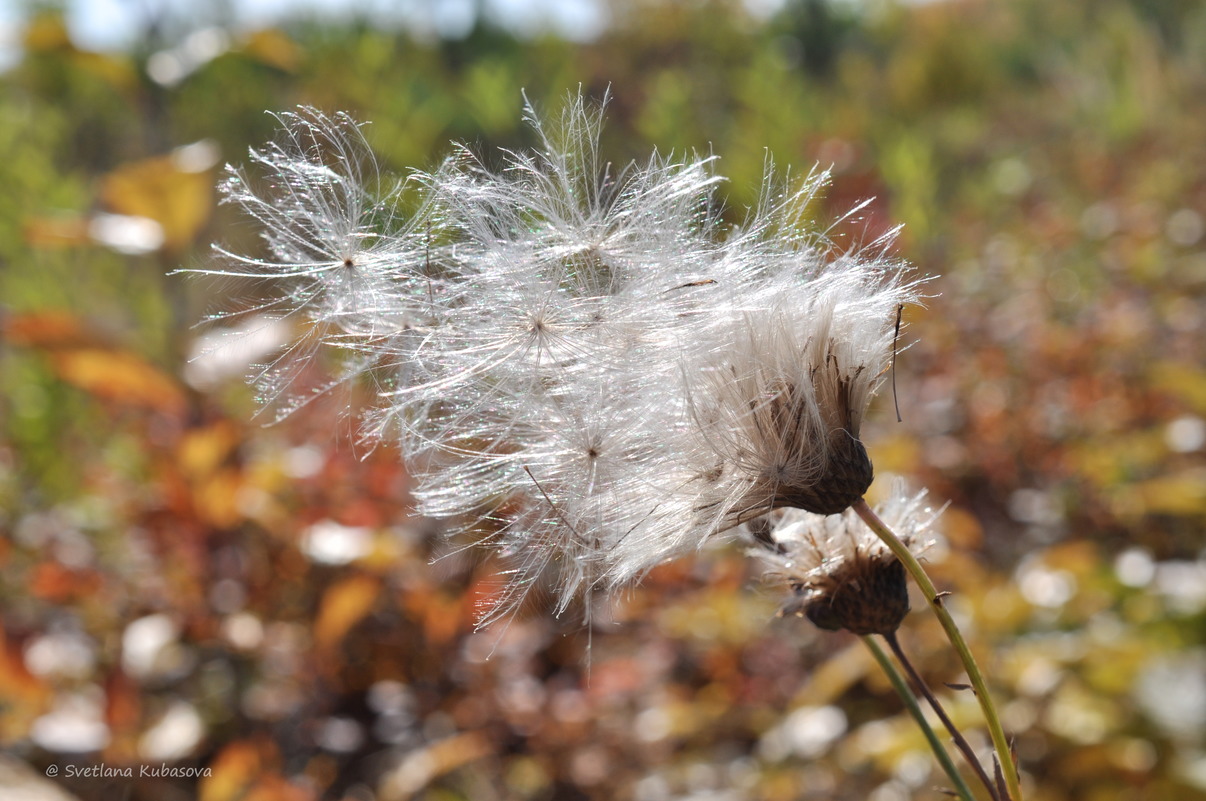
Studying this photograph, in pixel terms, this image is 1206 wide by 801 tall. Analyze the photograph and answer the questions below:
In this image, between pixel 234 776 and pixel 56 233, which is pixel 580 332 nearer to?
pixel 234 776

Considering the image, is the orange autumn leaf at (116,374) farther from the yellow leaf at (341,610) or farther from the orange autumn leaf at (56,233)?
the yellow leaf at (341,610)

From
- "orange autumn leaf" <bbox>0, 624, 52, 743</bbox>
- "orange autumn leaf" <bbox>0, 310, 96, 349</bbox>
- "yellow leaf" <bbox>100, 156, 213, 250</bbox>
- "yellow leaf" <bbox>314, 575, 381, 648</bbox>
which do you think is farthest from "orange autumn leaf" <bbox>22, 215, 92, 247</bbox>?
"yellow leaf" <bbox>314, 575, 381, 648</bbox>

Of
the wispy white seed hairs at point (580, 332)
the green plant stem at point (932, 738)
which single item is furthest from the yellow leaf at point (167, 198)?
the green plant stem at point (932, 738)

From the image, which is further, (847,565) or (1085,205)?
(1085,205)

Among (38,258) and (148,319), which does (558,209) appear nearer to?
(148,319)

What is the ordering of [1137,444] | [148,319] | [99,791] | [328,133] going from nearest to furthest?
[328,133], [99,791], [1137,444], [148,319]

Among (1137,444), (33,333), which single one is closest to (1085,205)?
(1137,444)

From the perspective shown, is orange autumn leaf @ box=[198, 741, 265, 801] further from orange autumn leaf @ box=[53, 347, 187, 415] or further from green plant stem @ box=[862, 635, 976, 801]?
green plant stem @ box=[862, 635, 976, 801]
